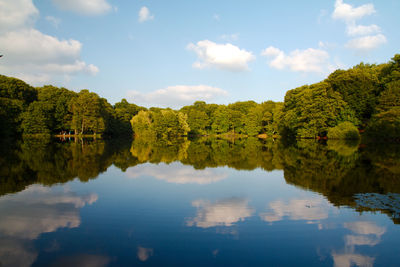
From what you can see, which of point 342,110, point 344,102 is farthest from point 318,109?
point 344,102

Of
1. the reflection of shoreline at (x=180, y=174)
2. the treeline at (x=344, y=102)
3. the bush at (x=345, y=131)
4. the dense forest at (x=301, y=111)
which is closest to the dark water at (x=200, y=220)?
the reflection of shoreline at (x=180, y=174)

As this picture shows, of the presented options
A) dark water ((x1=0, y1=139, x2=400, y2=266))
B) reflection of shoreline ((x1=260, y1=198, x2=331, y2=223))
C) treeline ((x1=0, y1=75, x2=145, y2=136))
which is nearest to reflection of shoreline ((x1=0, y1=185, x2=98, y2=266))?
dark water ((x1=0, y1=139, x2=400, y2=266))

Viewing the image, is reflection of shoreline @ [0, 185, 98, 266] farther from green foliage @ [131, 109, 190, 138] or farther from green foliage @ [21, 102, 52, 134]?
green foliage @ [21, 102, 52, 134]

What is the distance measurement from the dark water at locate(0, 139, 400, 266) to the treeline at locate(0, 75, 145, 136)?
44.5 metres

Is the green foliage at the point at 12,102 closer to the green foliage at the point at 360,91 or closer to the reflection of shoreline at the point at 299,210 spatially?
the reflection of shoreline at the point at 299,210

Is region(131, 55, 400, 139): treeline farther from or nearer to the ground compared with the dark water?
farther from the ground

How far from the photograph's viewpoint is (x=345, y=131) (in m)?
44.7

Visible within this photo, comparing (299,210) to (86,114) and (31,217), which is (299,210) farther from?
(86,114)

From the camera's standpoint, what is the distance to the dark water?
540 cm

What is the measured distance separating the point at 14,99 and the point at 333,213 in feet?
220

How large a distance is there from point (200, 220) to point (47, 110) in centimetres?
6379

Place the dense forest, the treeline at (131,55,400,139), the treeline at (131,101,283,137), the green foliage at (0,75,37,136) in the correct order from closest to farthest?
the treeline at (131,55,400,139), the dense forest, the green foliage at (0,75,37,136), the treeline at (131,101,283,137)

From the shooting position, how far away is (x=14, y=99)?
54.3 metres

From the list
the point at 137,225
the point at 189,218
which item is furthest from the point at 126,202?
the point at 189,218
